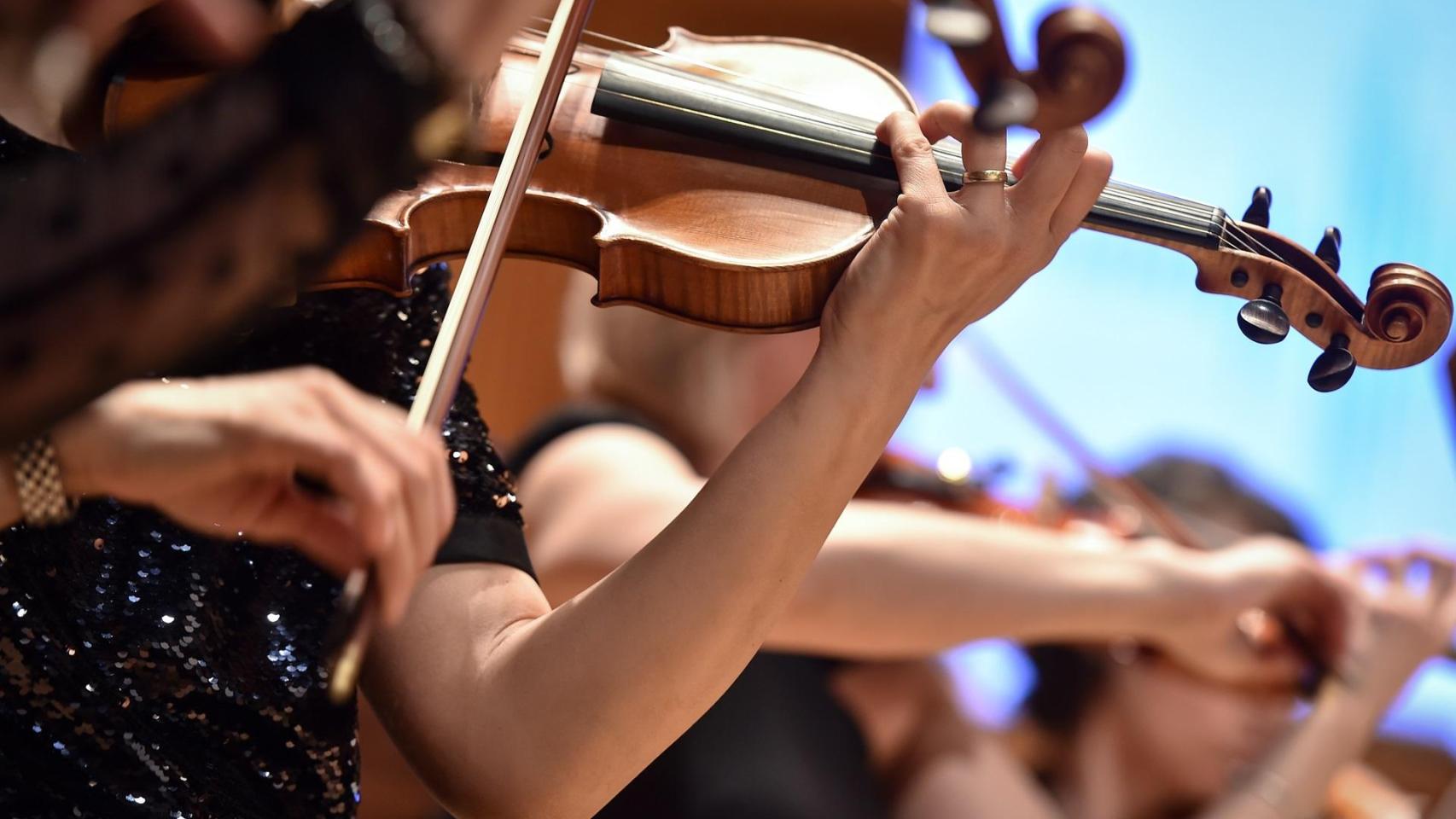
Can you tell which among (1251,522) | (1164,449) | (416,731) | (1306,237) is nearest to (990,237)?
(1306,237)

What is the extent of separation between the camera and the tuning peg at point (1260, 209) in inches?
29.5

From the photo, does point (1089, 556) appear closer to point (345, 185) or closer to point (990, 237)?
point (990, 237)

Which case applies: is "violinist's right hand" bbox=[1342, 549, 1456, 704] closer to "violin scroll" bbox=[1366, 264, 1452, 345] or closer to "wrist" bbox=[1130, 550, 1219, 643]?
"wrist" bbox=[1130, 550, 1219, 643]

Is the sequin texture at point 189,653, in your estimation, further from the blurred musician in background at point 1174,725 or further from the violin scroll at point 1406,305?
the blurred musician in background at point 1174,725

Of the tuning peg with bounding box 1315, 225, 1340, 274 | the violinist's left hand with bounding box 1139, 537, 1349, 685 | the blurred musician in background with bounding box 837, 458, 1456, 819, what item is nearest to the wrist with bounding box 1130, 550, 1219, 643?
the violinist's left hand with bounding box 1139, 537, 1349, 685

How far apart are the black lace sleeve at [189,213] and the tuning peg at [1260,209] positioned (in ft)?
1.78

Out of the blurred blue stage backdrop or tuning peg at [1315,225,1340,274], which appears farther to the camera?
the blurred blue stage backdrop

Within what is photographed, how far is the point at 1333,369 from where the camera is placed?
2.30ft

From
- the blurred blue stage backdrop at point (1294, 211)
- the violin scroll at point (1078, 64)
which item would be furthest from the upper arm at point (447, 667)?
the blurred blue stage backdrop at point (1294, 211)

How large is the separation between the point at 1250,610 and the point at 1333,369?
80 centimetres

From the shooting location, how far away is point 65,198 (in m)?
0.31

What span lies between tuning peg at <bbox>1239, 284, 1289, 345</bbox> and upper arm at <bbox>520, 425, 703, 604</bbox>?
0.54 metres

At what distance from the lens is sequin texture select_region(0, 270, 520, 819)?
64 centimetres

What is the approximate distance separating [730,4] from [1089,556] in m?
1.32
